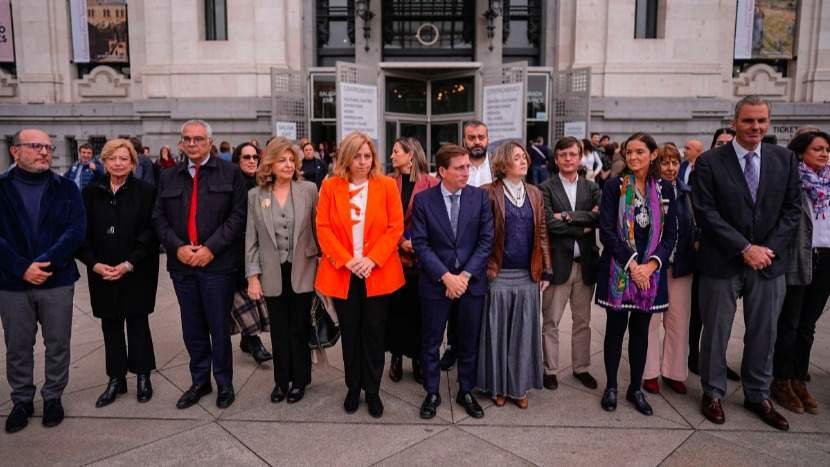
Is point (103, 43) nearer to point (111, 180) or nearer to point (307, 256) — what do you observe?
point (111, 180)

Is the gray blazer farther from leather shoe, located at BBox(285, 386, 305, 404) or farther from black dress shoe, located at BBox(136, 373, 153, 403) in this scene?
black dress shoe, located at BBox(136, 373, 153, 403)

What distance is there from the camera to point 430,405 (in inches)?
173

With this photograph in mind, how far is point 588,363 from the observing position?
5.05 metres

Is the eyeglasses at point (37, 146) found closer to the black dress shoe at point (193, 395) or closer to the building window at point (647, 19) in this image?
the black dress shoe at point (193, 395)

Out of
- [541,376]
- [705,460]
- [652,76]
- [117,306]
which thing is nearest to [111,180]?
[117,306]

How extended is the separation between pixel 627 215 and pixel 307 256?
2.54 meters

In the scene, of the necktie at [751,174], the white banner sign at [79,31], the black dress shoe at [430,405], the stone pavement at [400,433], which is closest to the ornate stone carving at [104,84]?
the white banner sign at [79,31]

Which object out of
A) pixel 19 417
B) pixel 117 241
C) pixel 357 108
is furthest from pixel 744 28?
pixel 19 417

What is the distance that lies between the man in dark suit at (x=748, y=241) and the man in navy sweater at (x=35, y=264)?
192 inches

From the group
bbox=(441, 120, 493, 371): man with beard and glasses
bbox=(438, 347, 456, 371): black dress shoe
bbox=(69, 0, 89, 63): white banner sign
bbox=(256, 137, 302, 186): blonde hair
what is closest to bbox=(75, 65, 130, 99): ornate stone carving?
bbox=(69, 0, 89, 63): white banner sign

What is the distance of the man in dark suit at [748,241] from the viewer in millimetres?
4176

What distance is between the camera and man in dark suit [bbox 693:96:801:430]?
4.18 meters

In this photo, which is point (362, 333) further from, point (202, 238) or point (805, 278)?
point (805, 278)

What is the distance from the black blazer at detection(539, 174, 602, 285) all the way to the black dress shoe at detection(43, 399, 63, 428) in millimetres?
4100
